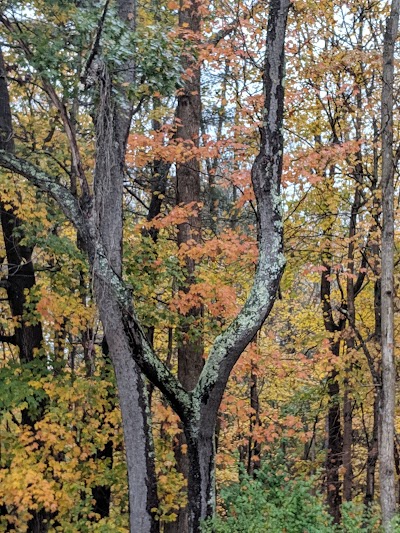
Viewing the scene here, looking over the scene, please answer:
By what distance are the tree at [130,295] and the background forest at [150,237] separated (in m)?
0.03

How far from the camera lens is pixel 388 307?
7.02 meters

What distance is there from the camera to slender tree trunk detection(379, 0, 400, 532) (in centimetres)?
659

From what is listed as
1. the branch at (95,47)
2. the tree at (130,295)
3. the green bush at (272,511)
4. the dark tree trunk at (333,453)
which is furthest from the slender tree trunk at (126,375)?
the dark tree trunk at (333,453)

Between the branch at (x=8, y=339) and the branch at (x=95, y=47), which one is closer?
the branch at (x=95, y=47)

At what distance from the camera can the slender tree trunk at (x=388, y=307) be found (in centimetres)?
659

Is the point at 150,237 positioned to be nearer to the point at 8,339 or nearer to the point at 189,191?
the point at 189,191

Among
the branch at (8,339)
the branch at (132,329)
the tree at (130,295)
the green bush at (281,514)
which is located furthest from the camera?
the branch at (8,339)

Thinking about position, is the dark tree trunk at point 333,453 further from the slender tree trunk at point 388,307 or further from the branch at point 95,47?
the branch at point 95,47

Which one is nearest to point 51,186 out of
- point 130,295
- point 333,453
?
point 130,295

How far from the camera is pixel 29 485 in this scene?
25.6ft

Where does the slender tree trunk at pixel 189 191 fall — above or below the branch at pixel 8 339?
above

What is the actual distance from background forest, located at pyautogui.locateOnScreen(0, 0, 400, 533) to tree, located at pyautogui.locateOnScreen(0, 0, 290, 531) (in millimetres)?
33

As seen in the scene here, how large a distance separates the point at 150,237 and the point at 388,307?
4.05m

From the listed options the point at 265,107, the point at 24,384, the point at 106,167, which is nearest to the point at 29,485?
the point at 24,384
